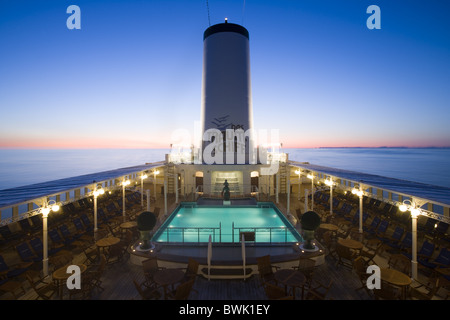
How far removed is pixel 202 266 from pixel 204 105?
16.7m

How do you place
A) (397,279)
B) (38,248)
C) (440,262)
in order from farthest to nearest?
(38,248) < (440,262) < (397,279)

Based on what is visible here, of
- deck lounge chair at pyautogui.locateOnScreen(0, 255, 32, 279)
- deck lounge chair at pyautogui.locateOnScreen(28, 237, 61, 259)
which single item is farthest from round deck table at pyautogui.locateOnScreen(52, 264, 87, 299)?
deck lounge chair at pyautogui.locateOnScreen(28, 237, 61, 259)

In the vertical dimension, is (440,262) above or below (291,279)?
below

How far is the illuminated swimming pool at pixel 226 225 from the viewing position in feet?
27.1

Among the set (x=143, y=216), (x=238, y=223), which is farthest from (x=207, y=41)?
(x=143, y=216)

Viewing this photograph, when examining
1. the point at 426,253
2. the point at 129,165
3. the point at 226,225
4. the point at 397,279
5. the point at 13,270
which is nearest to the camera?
the point at 397,279

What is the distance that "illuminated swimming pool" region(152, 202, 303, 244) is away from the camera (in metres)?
8.27

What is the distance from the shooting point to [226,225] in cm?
1152

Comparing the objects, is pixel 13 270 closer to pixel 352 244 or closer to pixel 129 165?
pixel 352 244

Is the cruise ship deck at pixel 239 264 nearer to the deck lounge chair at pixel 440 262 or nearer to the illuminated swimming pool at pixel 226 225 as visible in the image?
the deck lounge chair at pixel 440 262

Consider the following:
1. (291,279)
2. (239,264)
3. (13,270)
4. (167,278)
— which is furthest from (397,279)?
(13,270)

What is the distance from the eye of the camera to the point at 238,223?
11773mm

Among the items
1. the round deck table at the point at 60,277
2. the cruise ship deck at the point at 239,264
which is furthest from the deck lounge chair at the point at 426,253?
the round deck table at the point at 60,277

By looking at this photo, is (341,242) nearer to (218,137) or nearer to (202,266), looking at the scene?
(202,266)
